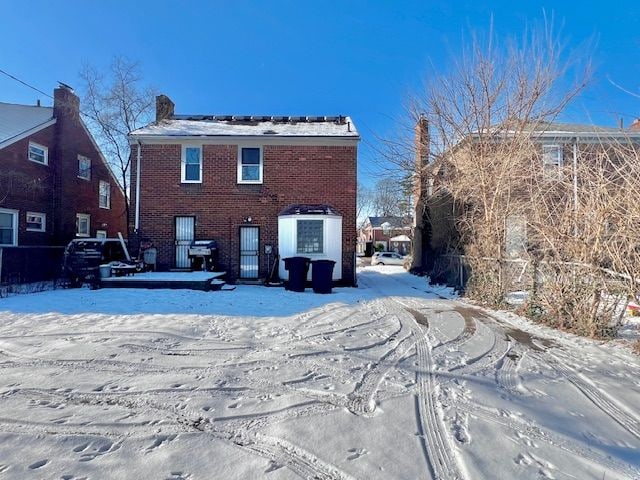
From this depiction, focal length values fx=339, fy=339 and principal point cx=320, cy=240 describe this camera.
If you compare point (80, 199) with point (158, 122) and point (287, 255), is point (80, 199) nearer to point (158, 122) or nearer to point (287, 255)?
point (158, 122)

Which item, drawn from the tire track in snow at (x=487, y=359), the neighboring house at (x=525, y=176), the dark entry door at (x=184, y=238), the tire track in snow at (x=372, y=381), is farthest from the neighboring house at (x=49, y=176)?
the neighboring house at (x=525, y=176)

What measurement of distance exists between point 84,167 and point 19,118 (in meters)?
3.34

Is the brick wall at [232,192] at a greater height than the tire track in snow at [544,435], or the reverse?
the brick wall at [232,192]

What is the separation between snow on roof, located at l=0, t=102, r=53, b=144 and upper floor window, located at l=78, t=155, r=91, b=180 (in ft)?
7.99

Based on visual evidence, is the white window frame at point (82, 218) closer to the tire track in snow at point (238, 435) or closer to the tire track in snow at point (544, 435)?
the tire track in snow at point (238, 435)

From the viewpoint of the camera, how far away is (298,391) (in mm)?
3537

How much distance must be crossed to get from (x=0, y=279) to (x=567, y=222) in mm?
15355

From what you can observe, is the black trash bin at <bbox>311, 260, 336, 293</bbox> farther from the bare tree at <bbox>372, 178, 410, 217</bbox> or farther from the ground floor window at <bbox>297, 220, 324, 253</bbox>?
the bare tree at <bbox>372, 178, 410, 217</bbox>

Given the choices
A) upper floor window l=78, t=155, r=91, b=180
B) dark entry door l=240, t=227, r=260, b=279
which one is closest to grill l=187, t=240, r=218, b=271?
dark entry door l=240, t=227, r=260, b=279

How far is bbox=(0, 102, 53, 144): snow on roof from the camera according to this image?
576 inches

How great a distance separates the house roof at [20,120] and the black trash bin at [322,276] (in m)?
13.9

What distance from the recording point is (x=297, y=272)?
10.9m

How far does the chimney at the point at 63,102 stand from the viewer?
16750 millimetres

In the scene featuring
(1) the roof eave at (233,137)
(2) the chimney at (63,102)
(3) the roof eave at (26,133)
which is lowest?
(1) the roof eave at (233,137)
